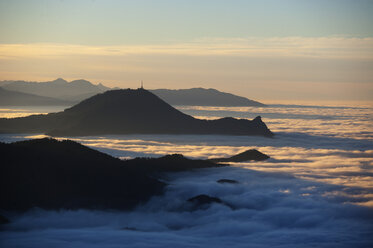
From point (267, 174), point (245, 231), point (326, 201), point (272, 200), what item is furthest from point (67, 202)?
point (267, 174)

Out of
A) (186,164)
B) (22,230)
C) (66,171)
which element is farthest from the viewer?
(186,164)

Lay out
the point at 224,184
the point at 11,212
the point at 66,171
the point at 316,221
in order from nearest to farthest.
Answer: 1. the point at 11,212
2. the point at 316,221
3. the point at 66,171
4. the point at 224,184

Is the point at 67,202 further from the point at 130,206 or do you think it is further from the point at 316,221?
the point at 316,221

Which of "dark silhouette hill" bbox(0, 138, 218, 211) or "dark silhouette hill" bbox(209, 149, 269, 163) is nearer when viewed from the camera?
"dark silhouette hill" bbox(0, 138, 218, 211)

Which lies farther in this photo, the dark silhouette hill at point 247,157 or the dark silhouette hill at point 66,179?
the dark silhouette hill at point 247,157

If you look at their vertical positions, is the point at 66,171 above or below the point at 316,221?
above

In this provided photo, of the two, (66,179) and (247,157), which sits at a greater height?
(66,179)

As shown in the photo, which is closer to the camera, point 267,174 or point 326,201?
Answer: point 326,201

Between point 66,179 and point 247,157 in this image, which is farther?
point 247,157
